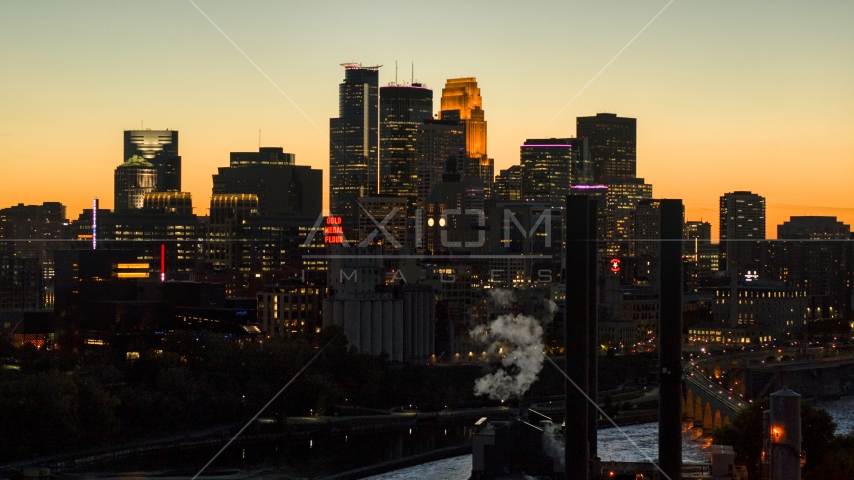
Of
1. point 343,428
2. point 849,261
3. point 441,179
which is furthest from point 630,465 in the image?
point 441,179

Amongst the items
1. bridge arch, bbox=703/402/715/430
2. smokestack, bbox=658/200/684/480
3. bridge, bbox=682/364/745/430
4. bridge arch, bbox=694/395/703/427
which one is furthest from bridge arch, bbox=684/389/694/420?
smokestack, bbox=658/200/684/480

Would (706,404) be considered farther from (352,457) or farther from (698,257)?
(698,257)

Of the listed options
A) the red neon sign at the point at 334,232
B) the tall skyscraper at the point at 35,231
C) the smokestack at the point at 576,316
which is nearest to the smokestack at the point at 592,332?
the smokestack at the point at 576,316

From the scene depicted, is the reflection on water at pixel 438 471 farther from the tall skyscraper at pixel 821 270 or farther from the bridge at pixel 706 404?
the tall skyscraper at pixel 821 270

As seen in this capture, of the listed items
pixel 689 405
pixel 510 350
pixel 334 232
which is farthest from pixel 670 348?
pixel 334 232

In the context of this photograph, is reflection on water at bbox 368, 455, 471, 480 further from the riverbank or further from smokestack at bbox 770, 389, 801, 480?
smokestack at bbox 770, 389, 801, 480
